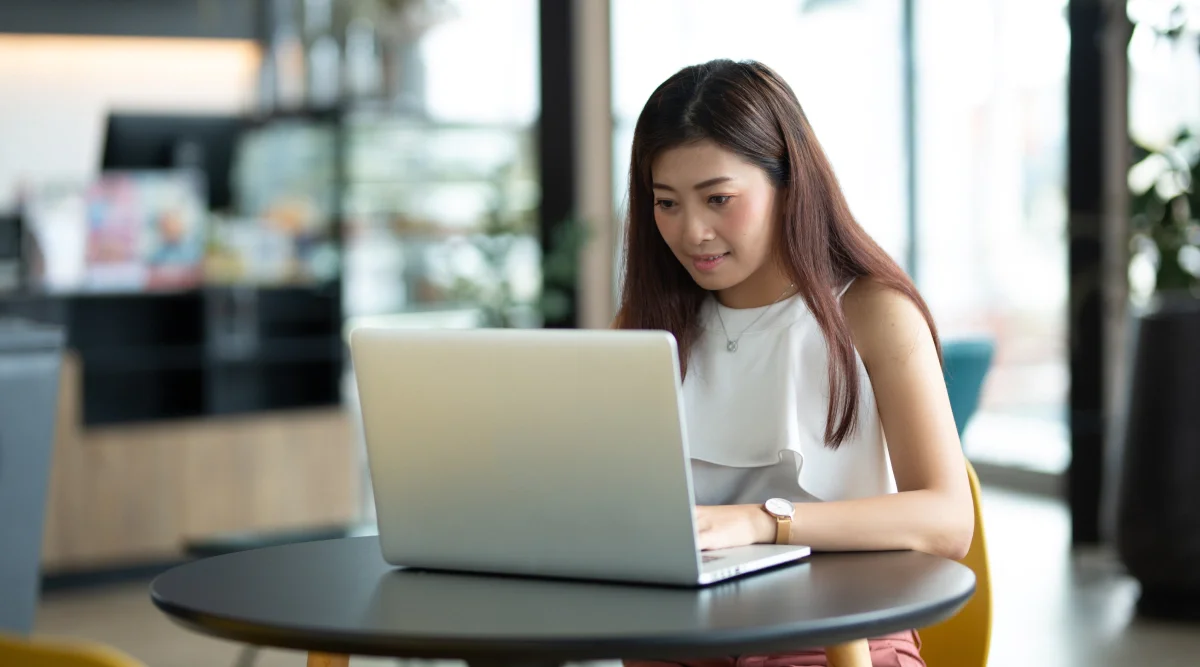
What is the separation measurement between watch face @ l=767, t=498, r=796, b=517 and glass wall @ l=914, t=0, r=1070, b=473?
4.87 metres

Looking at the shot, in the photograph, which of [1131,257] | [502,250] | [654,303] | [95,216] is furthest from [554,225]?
[654,303]

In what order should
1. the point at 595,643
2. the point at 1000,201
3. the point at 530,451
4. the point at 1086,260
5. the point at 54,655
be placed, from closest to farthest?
1. the point at 54,655
2. the point at 595,643
3. the point at 530,451
4. the point at 1086,260
5. the point at 1000,201

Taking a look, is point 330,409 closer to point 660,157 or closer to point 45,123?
point 45,123

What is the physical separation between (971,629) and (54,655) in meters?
1.16

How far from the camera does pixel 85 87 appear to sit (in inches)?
281

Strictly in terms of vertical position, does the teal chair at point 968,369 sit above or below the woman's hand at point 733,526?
below

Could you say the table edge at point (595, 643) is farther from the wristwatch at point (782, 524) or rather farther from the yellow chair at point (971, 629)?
the yellow chair at point (971, 629)

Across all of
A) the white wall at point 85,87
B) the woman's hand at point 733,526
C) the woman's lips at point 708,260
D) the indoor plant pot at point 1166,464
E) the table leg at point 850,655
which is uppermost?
the white wall at point 85,87

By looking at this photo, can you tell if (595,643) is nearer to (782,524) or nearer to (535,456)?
(535,456)

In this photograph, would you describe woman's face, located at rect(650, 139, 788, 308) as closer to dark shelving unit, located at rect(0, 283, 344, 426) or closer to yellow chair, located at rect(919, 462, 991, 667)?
yellow chair, located at rect(919, 462, 991, 667)

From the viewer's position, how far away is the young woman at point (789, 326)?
5.26 ft

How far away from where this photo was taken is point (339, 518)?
5594mm

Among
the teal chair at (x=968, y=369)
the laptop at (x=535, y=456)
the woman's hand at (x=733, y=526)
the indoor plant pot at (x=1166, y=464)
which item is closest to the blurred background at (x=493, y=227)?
the indoor plant pot at (x=1166, y=464)

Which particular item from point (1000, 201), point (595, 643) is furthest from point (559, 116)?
point (595, 643)
